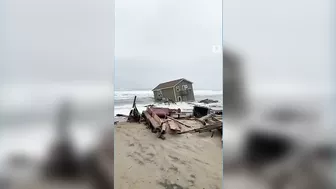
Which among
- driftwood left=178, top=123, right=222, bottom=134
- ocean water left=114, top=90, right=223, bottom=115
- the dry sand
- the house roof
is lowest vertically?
the dry sand

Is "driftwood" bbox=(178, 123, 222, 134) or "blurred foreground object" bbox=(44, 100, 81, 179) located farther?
"driftwood" bbox=(178, 123, 222, 134)

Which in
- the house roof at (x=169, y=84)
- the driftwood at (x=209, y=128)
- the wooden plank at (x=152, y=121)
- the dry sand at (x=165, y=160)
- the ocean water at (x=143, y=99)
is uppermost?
the house roof at (x=169, y=84)

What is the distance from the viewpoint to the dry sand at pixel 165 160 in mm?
1075

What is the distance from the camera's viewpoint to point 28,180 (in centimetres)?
99

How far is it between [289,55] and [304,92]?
20 cm

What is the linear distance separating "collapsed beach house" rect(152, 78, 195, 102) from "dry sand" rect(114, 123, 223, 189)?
0.20 metres

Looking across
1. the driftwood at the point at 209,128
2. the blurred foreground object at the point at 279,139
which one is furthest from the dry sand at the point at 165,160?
the blurred foreground object at the point at 279,139

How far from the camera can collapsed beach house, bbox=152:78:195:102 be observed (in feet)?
3.76

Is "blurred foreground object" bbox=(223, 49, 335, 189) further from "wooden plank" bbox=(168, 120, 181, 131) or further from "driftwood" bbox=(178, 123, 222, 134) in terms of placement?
"wooden plank" bbox=(168, 120, 181, 131)

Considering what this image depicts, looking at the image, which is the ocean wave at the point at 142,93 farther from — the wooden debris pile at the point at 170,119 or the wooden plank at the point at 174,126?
the wooden plank at the point at 174,126

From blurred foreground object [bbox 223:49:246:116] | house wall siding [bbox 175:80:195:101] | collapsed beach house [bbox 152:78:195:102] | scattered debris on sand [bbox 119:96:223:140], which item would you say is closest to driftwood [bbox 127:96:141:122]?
scattered debris on sand [bbox 119:96:223:140]

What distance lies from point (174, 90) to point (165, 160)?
0.38 meters

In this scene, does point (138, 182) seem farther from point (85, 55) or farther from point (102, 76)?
point (85, 55)

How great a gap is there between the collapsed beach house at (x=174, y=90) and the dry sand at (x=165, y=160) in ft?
0.66
